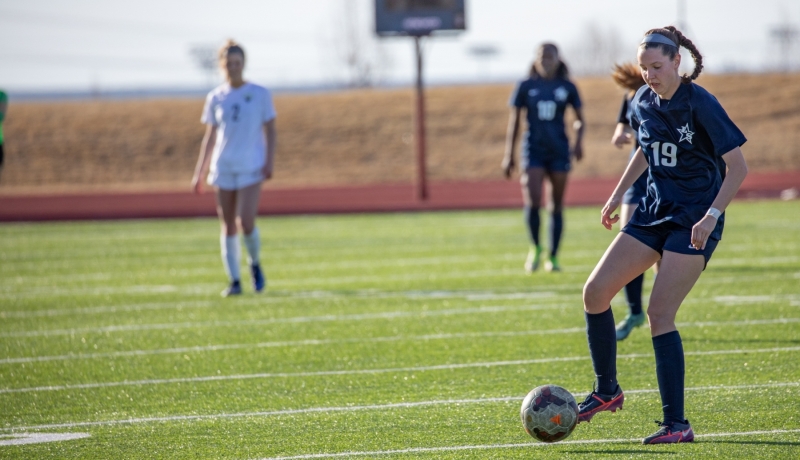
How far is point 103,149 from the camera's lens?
132 ft

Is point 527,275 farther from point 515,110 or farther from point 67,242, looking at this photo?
point 67,242

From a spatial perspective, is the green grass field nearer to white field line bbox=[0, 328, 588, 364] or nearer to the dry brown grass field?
white field line bbox=[0, 328, 588, 364]

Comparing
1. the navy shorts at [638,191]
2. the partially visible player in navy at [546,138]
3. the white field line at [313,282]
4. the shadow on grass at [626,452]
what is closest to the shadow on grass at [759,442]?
the shadow on grass at [626,452]

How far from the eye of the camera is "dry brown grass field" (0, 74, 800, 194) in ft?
118

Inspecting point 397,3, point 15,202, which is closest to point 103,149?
point 15,202

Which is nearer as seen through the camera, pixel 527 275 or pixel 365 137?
pixel 527 275

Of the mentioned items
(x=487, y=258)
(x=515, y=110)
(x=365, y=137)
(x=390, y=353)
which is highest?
(x=515, y=110)

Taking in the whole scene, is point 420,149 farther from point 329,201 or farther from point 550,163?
point 550,163

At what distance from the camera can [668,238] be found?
4.48m

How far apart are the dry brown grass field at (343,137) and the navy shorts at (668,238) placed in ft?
98.8

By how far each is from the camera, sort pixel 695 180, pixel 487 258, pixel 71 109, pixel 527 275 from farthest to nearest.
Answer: pixel 71 109 < pixel 487 258 < pixel 527 275 < pixel 695 180

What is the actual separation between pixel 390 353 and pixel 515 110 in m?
4.58

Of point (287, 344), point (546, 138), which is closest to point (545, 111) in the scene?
point (546, 138)

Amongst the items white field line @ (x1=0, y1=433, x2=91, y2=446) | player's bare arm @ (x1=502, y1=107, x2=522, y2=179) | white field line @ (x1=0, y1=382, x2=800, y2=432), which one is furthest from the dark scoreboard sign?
white field line @ (x1=0, y1=433, x2=91, y2=446)
